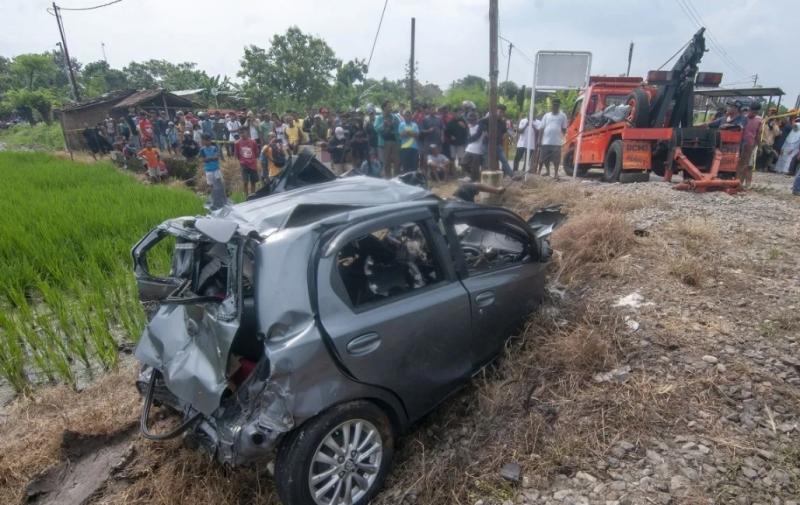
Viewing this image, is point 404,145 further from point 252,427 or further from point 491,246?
point 252,427

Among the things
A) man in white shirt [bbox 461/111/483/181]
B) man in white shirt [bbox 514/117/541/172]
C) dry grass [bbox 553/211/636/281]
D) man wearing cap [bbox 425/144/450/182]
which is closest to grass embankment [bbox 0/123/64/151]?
man wearing cap [bbox 425/144/450/182]

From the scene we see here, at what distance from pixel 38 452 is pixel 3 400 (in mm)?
1314

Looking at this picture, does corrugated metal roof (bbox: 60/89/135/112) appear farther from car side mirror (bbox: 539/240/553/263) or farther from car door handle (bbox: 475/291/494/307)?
car door handle (bbox: 475/291/494/307)

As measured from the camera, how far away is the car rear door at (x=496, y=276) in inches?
118

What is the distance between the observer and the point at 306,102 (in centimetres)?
3722

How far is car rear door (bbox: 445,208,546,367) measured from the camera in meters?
3.00

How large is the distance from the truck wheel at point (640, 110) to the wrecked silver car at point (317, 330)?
7.48 metres

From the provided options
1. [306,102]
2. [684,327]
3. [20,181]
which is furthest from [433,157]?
[306,102]

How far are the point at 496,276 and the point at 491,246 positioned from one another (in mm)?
831

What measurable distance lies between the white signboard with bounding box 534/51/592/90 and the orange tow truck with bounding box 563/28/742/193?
46.3 inches

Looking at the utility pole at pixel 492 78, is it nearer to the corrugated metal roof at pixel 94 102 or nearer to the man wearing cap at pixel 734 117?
the man wearing cap at pixel 734 117

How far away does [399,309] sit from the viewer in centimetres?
254

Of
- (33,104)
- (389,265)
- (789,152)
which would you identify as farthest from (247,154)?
(33,104)

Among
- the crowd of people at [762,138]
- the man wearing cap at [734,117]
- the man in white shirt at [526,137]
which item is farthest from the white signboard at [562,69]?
the man wearing cap at [734,117]
